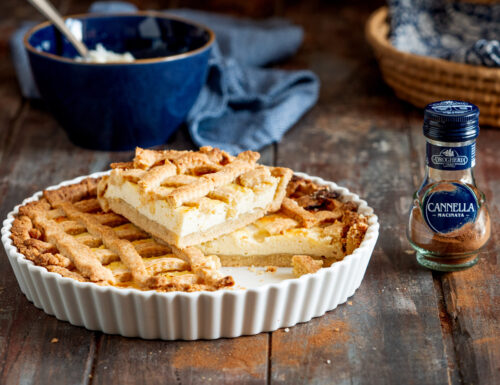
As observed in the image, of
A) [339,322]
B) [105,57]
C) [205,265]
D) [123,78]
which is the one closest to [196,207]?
[205,265]

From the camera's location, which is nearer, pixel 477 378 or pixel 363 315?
pixel 477 378

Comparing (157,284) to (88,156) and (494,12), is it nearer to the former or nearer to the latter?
(88,156)

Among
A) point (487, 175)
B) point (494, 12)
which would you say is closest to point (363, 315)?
point (487, 175)

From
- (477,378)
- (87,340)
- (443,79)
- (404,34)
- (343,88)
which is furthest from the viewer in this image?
(343,88)

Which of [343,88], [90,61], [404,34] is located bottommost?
[343,88]

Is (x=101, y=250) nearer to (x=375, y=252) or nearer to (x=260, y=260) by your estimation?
(x=260, y=260)

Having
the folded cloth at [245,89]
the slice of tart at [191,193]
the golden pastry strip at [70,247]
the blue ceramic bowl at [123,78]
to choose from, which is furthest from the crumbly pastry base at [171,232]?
the folded cloth at [245,89]
